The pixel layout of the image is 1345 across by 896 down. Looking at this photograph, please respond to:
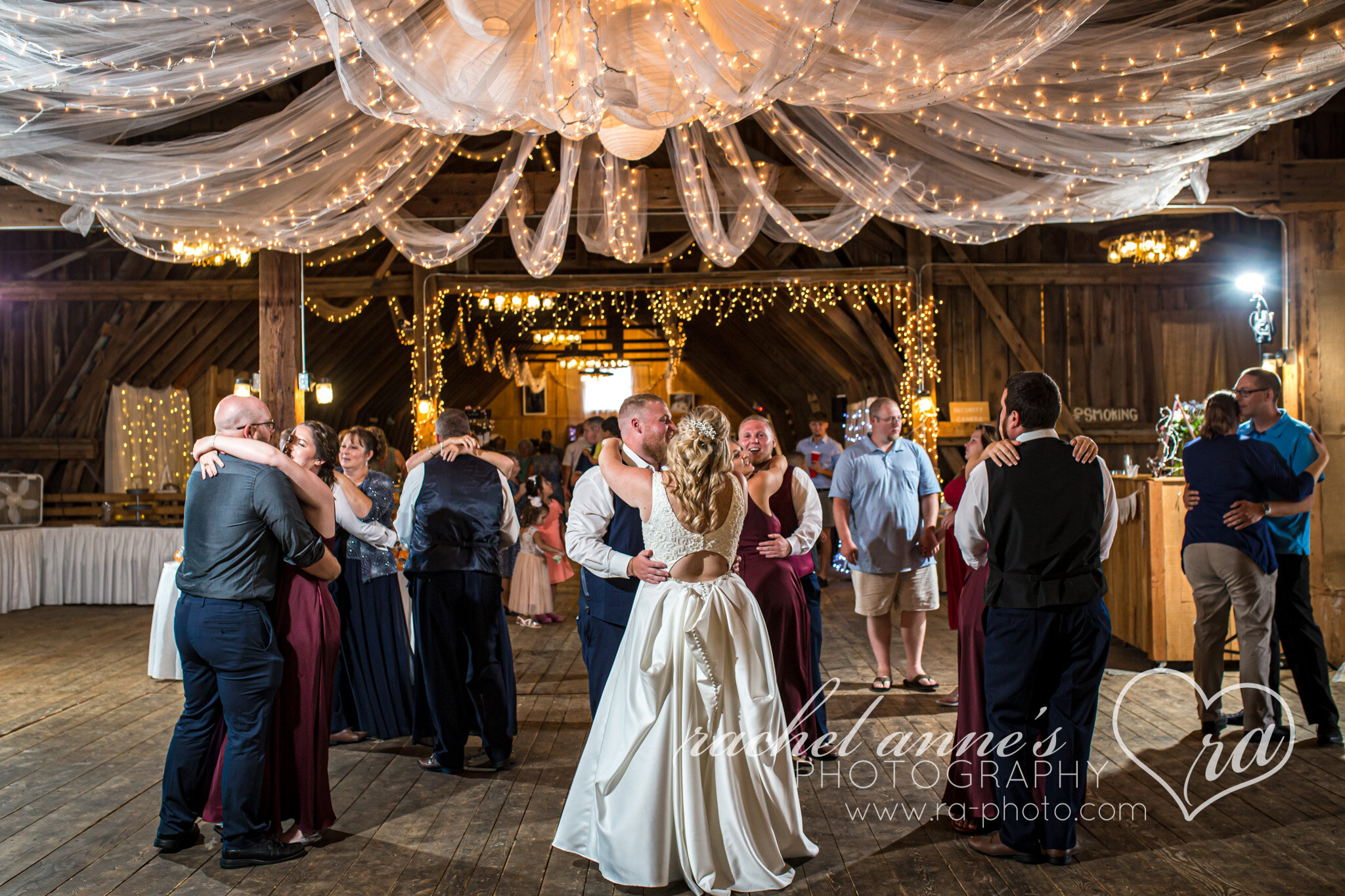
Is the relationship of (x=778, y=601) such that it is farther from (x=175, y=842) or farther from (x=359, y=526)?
(x=175, y=842)

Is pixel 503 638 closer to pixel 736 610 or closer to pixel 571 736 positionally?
pixel 571 736

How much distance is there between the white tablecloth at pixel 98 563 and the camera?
840cm

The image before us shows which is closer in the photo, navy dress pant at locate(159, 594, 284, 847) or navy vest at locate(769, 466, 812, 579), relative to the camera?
navy dress pant at locate(159, 594, 284, 847)

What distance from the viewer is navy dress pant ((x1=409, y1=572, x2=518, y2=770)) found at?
13.1ft

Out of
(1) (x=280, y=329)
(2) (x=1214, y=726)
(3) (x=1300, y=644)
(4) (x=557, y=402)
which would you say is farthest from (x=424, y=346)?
(4) (x=557, y=402)

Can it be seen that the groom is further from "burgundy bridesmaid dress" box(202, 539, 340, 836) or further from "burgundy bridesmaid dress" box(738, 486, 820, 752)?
"burgundy bridesmaid dress" box(202, 539, 340, 836)

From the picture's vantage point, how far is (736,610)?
2.97 metres

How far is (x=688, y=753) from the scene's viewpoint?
280 cm

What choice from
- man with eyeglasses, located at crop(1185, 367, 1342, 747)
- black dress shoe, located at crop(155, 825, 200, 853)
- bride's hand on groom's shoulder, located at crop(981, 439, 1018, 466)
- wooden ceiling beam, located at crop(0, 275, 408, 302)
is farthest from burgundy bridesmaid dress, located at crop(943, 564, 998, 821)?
wooden ceiling beam, located at crop(0, 275, 408, 302)

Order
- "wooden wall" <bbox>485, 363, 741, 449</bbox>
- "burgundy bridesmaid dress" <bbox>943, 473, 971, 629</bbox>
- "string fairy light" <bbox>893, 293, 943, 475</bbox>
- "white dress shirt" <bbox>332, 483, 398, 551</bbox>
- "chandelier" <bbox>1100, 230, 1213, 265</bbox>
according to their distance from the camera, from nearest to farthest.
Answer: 1. "white dress shirt" <bbox>332, 483, 398, 551</bbox>
2. "burgundy bridesmaid dress" <bbox>943, 473, 971, 629</bbox>
3. "chandelier" <bbox>1100, 230, 1213, 265</bbox>
4. "string fairy light" <bbox>893, 293, 943, 475</bbox>
5. "wooden wall" <bbox>485, 363, 741, 449</bbox>

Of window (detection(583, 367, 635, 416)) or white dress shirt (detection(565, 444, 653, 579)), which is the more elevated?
window (detection(583, 367, 635, 416))

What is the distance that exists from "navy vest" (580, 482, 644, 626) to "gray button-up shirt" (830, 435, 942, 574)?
6.87 feet

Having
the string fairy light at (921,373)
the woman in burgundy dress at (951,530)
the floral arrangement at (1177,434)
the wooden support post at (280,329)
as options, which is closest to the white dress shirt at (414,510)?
the woman in burgundy dress at (951,530)

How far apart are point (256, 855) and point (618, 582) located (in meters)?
1.46
